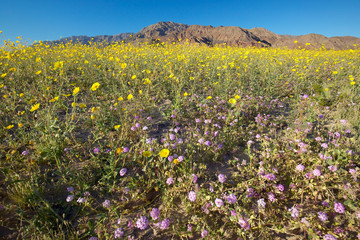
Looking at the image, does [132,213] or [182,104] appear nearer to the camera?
[132,213]

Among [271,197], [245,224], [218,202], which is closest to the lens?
[245,224]

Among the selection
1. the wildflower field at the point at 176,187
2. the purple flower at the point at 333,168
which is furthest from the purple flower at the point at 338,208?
the purple flower at the point at 333,168

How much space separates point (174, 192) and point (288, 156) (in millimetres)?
1508

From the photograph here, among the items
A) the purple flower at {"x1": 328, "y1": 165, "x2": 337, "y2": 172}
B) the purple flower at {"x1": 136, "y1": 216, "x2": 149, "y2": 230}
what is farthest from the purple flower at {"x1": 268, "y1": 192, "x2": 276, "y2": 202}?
the purple flower at {"x1": 136, "y1": 216, "x2": 149, "y2": 230}

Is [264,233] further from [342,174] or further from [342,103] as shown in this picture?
[342,103]

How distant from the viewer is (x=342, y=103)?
343 centimetres

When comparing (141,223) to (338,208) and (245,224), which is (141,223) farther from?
(338,208)

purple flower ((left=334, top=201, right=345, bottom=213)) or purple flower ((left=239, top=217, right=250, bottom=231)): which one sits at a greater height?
purple flower ((left=334, top=201, right=345, bottom=213))

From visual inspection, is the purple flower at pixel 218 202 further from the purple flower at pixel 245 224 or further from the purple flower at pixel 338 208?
the purple flower at pixel 338 208

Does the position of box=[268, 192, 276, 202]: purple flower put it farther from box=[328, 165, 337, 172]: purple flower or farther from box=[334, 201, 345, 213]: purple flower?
box=[328, 165, 337, 172]: purple flower

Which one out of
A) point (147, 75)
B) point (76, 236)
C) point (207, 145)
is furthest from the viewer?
point (147, 75)

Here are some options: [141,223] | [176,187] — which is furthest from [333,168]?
[141,223]

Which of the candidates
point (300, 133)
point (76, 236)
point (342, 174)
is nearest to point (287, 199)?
point (342, 174)

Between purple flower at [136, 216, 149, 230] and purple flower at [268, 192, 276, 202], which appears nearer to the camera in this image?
purple flower at [136, 216, 149, 230]
